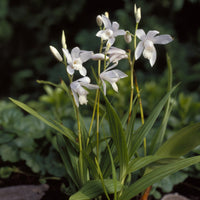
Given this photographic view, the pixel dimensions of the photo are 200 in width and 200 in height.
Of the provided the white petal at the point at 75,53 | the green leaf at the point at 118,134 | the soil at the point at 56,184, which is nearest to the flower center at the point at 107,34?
the white petal at the point at 75,53

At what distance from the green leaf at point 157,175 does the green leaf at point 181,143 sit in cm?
17

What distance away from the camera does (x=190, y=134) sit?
1.38m

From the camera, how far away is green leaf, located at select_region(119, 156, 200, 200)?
1.22 meters

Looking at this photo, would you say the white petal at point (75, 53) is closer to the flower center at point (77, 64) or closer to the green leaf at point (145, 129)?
the flower center at point (77, 64)

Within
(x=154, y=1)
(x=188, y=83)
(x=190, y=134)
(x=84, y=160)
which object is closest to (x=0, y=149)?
(x=84, y=160)

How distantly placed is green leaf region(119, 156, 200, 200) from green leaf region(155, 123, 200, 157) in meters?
→ 0.17

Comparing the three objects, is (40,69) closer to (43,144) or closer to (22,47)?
(22,47)

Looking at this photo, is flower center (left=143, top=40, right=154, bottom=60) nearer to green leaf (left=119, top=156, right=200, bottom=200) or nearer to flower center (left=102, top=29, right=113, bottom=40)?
flower center (left=102, top=29, right=113, bottom=40)

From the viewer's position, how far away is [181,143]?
4.63 ft

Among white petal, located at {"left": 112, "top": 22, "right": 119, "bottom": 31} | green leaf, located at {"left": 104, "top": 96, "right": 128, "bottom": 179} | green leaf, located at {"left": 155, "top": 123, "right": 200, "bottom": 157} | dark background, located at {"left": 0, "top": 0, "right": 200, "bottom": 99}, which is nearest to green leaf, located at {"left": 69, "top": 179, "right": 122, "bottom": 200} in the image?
green leaf, located at {"left": 104, "top": 96, "right": 128, "bottom": 179}

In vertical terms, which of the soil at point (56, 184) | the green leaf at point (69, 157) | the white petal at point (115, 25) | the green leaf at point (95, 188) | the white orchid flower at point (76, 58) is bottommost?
the soil at point (56, 184)

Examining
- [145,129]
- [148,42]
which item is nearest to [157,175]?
[145,129]

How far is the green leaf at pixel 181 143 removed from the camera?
4.52ft

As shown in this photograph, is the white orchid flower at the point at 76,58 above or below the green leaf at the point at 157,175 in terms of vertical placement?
above
